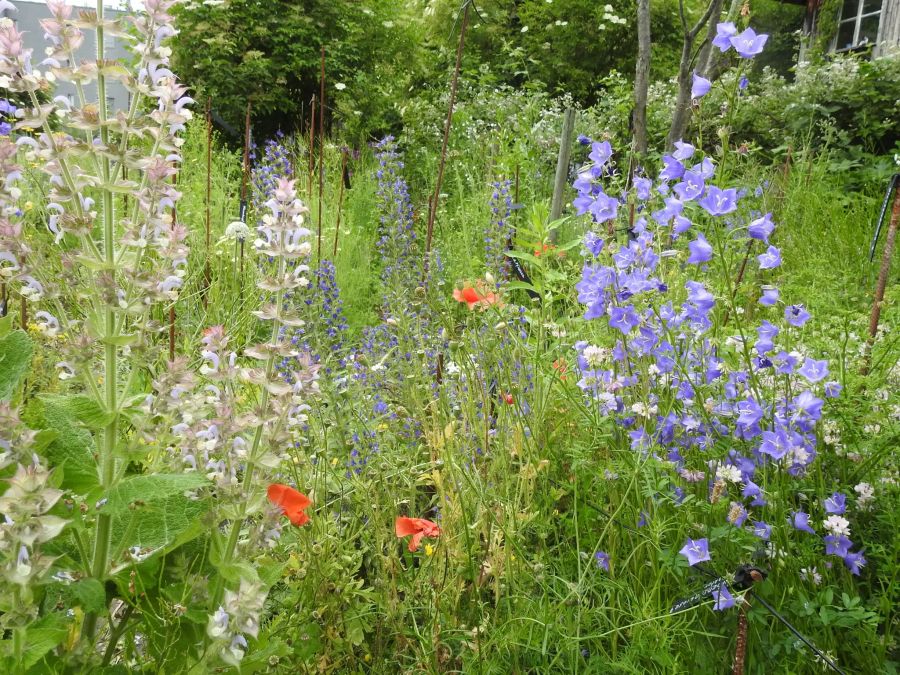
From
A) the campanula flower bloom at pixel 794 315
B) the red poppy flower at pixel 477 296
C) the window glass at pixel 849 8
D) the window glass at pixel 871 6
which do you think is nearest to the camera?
the campanula flower bloom at pixel 794 315

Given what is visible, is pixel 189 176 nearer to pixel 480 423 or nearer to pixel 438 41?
pixel 480 423

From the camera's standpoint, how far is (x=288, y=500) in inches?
46.3

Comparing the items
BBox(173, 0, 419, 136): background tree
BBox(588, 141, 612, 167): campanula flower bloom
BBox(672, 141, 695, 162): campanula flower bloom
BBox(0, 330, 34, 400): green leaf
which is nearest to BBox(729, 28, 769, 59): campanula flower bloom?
BBox(672, 141, 695, 162): campanula flower bloom

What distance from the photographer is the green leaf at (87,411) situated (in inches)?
40.8

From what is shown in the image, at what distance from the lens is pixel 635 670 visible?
A: 1267mm

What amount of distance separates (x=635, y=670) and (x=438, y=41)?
1282 centimetres

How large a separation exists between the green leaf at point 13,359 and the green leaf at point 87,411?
0.10 m

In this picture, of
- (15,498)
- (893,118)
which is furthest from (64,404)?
(893,118)

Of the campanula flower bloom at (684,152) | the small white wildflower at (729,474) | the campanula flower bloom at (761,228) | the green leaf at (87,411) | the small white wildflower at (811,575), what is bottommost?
the small white wildflower at (811,575)

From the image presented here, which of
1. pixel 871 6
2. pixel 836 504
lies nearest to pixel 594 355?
pixel 836 504

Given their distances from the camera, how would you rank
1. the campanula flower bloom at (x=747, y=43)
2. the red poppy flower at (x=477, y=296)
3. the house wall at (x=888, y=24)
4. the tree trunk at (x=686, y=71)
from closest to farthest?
the campanula flower bloom at (x=747, y=43) < the red poppy flower at (x=477, y=296) < the tree trunk at (x=686, y=71) < the house wall at (x=888, y=24)

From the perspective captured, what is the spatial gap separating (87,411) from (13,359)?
205 millimetres

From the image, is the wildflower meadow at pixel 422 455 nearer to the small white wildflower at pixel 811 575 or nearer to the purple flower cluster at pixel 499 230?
the small white wildflower at pixel 811 575

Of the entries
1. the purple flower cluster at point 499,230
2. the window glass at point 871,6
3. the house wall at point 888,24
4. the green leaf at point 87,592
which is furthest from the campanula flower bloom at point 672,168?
the window glass at point 871,6
